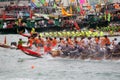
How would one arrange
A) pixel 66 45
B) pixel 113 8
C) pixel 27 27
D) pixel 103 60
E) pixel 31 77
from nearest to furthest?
pixel 31 77 < pixel 103 60 < pixel 66 45 < pixel 27 27 < pixel 113 8

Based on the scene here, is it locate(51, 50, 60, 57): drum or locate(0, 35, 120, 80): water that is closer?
locate(0, 35, 120, 80): water

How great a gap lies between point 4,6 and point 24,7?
829 cm

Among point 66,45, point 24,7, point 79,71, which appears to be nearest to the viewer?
point 79,71

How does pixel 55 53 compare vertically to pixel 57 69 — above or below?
above

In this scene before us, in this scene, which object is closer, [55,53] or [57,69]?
[57,69]

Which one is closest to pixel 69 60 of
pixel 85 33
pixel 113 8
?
pixel 85 33

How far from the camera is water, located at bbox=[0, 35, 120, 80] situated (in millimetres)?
25031

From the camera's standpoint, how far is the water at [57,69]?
25.0 meters

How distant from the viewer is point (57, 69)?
28.2m

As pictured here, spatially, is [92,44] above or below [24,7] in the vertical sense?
above

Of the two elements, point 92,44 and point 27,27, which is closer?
point 92,44

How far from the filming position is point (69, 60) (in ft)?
100

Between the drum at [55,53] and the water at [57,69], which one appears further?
the drum at [55,53]

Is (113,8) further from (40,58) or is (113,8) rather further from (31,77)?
(31,77)
